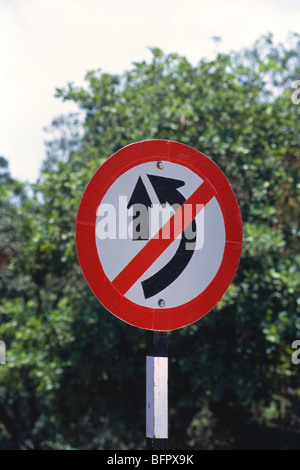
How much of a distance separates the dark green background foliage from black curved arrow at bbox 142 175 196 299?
539 cm

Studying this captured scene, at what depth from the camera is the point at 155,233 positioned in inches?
91.6

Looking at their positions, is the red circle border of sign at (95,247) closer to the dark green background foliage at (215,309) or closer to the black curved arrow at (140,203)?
the black curved arrow at (140,203)

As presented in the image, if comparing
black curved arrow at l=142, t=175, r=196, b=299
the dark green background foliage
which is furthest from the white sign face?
the dark green background foliage

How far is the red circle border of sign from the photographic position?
230 centimetres

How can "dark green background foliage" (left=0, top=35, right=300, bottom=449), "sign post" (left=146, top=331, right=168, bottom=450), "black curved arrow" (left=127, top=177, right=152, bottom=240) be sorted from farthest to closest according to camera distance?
"dark green background foliage" (left=0, top=35, right=300, bottom=449) → "black curved arrow" (left=127, top=177, right=152, bottom=240) → "sign post" (left=146, top=331, right=168, bottom=450)

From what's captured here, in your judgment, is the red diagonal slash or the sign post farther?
the red diagonal slash

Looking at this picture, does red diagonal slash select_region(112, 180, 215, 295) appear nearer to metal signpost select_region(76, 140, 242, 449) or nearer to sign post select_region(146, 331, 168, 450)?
metal signpost select_region(76, 140, 242, 449)

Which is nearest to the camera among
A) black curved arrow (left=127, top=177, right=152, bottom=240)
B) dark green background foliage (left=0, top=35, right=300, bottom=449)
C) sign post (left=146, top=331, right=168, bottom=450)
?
Answer: sign post (left=146, top=331, right=168, bottom=450)

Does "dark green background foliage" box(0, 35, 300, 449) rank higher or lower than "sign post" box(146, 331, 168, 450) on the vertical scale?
higher

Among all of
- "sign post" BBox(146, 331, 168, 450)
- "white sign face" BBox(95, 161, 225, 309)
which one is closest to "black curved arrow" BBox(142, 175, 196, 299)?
"white sign face" BBox(95, 161, 225, 309)

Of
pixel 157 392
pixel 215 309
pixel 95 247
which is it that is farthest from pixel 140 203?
pixel 215 309

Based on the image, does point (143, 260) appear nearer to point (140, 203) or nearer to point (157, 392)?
point (140, 203)

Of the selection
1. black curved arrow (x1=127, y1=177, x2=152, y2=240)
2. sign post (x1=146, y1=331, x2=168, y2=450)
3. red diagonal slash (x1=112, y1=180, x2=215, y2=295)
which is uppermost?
black curved arrow (x1=127, y1=177, x2=152, y2=240)

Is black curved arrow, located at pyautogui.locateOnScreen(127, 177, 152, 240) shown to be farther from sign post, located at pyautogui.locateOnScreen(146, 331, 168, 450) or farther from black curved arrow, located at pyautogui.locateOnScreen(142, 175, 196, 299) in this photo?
sign post, located at pyautogui.locateOnScreen(146, 331, 168, 450)
